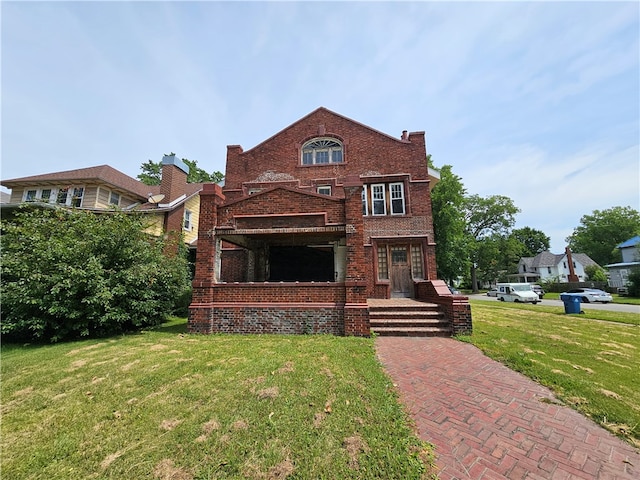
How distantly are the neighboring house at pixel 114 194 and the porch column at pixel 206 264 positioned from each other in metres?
8.66

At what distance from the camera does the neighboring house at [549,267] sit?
4709 centimetres

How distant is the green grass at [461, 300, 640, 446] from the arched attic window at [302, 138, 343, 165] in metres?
10.1

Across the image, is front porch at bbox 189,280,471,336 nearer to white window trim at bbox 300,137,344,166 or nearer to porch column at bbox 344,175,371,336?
porch column at bbox 344,175,371,336

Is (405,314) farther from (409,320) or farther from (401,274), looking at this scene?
(401,274)

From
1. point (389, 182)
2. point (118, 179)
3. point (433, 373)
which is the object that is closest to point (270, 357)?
point (433, 373)

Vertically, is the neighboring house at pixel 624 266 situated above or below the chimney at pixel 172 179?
below

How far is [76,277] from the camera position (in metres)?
7.57

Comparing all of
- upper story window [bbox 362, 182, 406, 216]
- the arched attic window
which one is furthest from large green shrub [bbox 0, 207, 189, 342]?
upper story window [bbox 362, 182, 406, 216]

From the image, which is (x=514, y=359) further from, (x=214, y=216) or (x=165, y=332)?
(x=165, y=332)

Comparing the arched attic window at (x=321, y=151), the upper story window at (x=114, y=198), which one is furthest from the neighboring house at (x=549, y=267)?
the upper story window at (x=114, y=198)

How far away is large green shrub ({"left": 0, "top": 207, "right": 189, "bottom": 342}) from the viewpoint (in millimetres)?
7492

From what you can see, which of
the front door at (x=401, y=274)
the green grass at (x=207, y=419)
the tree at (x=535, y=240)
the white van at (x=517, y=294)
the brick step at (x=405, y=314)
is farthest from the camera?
the tree at (x=535, y=240)

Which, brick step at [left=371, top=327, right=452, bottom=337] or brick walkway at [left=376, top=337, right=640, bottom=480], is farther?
brick step at [left=371, top=327, right=452, bottom=337]

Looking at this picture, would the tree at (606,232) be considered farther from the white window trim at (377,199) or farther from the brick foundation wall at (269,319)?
the brick foundation wall at (269,319)
